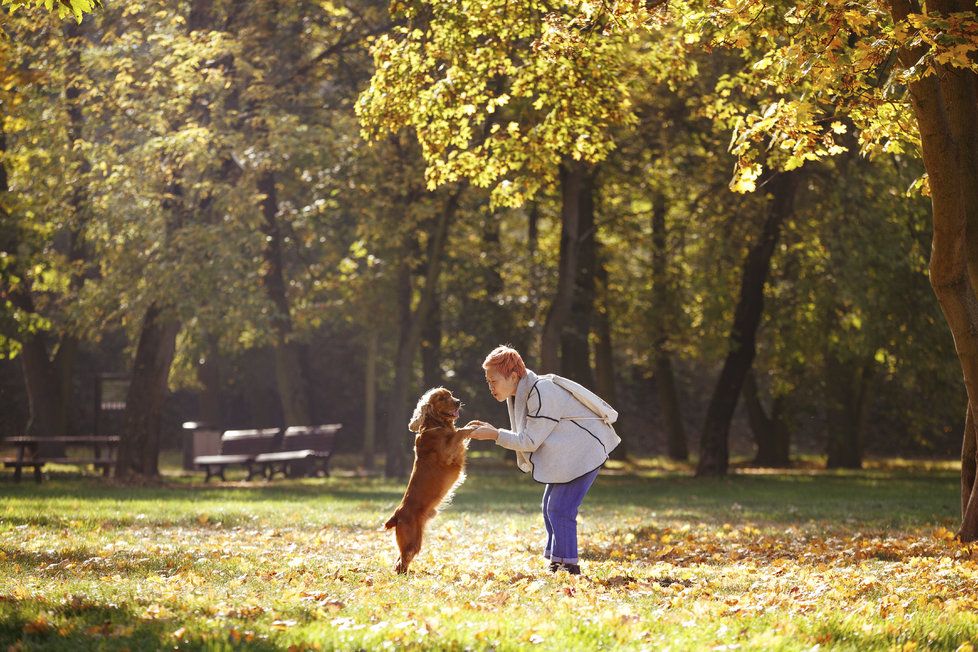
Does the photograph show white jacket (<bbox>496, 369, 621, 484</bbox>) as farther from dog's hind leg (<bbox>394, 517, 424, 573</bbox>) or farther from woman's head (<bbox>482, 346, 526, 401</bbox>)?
dog's hind leg (<bbox>394, 517, 424, 573</bbox>)

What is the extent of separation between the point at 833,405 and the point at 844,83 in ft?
68.6

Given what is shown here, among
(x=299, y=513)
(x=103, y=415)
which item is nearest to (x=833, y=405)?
(x=299, y=513)

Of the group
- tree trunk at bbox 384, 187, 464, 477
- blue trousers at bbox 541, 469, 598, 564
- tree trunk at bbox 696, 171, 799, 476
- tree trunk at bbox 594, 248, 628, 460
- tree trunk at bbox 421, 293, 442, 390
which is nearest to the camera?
blue trousers at bbox 541, 469, 598, 564

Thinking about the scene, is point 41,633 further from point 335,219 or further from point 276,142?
point 335,219

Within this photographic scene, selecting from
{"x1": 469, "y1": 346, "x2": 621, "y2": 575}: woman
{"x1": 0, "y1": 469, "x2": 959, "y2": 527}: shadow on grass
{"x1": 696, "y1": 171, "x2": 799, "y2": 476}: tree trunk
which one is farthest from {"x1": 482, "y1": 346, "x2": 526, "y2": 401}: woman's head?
{"x1": 696, "y1": 171, "x2": 799, "y2": 476}: tree trunk

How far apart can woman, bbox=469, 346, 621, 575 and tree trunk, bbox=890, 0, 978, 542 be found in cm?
349

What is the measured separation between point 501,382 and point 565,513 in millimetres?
1045

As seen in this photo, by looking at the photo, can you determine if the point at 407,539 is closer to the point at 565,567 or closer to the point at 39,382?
the point at 565,567

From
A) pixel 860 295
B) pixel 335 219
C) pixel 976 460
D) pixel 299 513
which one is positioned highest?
pixel 335 219

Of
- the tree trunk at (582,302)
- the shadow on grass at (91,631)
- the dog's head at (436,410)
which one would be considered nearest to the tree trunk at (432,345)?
the tree trunk at (582,302)

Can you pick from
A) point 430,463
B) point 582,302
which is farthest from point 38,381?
point 430,463

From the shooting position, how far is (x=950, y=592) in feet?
24.8

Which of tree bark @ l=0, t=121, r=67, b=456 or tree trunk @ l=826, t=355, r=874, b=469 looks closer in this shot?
tree bark @ l=0, t=121, r=67, b=456

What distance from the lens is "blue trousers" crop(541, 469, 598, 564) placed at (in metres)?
8.30
